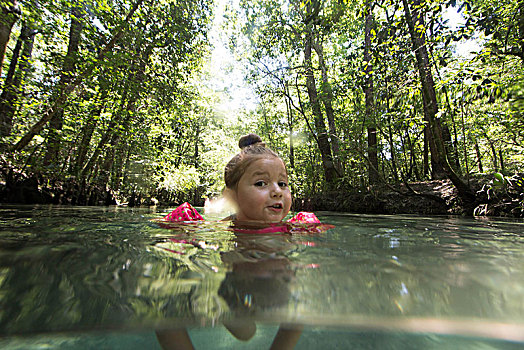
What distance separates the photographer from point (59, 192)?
8539 mm

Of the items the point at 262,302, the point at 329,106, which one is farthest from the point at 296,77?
the point at 262,302

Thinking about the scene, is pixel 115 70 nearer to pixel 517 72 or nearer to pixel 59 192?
pixel 59 192

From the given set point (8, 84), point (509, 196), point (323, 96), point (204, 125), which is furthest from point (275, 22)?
point (204, 125)

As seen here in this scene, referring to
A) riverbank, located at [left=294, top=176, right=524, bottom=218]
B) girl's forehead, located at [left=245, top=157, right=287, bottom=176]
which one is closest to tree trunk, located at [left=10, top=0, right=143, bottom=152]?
girl's forehead, located at [left=245, top=157, right=287, bottom=176]

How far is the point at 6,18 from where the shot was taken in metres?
4.71

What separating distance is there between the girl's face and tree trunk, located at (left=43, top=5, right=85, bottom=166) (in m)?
4.87

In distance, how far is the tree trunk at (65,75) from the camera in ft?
18.4

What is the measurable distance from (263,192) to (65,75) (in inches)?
264

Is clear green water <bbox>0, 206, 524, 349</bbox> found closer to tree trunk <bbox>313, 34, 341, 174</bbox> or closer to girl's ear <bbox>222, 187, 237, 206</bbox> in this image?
Result: girl's ear <bbox>222, 187, 237, 206</bbox>

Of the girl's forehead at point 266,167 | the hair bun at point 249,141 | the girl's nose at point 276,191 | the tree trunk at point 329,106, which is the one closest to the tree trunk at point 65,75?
the hair bun at point 249,141

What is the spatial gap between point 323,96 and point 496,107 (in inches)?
212

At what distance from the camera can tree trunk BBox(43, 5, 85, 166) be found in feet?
18.4

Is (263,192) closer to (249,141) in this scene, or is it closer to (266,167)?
(266,167)

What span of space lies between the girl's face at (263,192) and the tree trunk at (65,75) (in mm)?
4874
